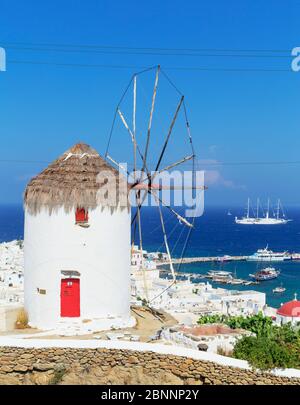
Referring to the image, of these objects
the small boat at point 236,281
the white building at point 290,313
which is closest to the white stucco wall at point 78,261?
the white building at point 290,313

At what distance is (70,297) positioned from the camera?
11.9m

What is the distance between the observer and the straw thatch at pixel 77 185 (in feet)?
38.6

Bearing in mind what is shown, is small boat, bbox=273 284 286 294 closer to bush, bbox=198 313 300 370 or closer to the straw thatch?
bush, bbox=198 313 300 370

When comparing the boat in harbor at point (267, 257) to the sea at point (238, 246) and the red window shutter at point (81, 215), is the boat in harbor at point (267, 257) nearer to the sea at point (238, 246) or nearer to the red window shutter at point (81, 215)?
the sea at point (238, 246)

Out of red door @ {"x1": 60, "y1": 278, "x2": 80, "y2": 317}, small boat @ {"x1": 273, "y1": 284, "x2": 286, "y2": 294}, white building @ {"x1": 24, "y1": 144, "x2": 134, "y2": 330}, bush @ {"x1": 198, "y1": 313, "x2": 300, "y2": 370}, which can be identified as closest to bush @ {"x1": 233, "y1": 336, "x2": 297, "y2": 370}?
bush @ {"x1": 198, "y1": 313, "x2": 300, "y2": 370}

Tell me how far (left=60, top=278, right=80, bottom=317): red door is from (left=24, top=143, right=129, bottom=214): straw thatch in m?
1.72

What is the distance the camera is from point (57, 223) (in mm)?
11805

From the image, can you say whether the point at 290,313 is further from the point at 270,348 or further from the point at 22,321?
the point at 22,321

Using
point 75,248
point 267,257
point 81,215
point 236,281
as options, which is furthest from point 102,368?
point 267,257

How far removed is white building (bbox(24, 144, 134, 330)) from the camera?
38.7 ft

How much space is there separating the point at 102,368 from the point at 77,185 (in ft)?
13.8

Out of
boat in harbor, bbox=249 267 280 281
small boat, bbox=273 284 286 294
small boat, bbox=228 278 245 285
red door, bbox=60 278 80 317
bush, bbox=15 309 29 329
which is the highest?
red door, bbox=60 278 80 317

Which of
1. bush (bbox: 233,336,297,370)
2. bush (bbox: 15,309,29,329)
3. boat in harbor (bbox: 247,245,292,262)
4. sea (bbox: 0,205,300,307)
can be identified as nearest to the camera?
bush (bbox: 233,336,297,370)

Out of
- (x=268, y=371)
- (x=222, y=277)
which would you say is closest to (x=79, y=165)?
(x=268, y=371)
